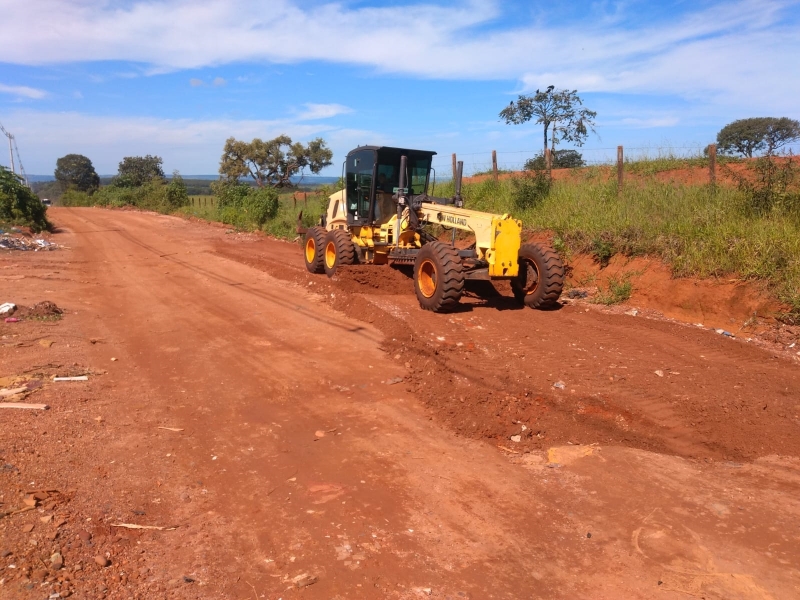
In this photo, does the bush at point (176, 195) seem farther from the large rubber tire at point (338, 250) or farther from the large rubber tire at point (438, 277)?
the large rubber tire at point (438, 277)

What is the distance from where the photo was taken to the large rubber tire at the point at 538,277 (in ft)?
31.2

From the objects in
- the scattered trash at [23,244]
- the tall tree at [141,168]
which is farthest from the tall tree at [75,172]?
the scattered trash at [23,244]

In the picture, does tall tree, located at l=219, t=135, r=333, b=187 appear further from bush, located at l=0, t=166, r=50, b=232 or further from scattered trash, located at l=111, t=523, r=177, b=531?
scattered trash, located at l=111, t=523, r=177, b=531

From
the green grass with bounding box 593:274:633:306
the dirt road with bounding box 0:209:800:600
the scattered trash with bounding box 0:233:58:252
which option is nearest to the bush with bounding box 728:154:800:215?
the green grass with bounding box 593:274:633:306

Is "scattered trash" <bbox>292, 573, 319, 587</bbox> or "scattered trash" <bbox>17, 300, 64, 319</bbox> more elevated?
"scattered trash" <bbox>17, 300, 64, 319</bbox>

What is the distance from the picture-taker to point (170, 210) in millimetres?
36750

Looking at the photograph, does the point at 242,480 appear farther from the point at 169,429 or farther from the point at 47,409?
the point at 47,409

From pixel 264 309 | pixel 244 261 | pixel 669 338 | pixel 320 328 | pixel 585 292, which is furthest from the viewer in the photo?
pixel 244 261

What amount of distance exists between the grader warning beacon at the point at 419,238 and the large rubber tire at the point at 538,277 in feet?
0.05

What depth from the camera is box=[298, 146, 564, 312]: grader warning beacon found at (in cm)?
927

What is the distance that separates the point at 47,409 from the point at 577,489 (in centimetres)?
471

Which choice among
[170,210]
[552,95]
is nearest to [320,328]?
[552,95]

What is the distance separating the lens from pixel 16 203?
21.2 m

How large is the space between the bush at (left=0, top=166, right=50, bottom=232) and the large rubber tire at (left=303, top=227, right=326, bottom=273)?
1347cm
